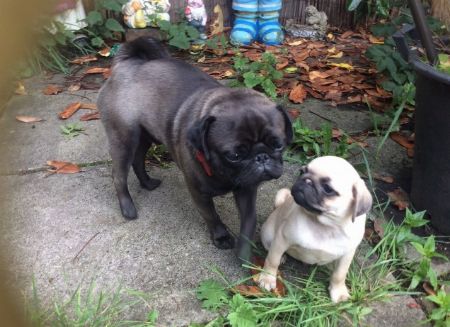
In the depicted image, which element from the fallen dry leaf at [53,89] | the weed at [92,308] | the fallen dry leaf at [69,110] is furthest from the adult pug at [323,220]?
the fallen dry leaf at [53,89]

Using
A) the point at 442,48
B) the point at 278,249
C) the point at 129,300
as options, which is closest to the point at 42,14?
the point at 278,249

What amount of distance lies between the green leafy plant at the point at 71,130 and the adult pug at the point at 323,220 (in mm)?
2030

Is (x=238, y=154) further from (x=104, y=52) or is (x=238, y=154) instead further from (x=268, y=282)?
(x=104, y=52)

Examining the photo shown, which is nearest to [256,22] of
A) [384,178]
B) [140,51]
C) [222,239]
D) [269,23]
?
[269,23]

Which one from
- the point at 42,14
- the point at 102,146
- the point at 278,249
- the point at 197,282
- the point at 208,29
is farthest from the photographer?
the point at 208,29

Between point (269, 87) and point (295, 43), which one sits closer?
point (269, 87)

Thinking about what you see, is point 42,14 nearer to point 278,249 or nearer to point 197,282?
point 278,249

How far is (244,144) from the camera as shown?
214 cm

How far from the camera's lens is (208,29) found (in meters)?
5.56

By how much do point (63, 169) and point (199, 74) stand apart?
128 centimetres

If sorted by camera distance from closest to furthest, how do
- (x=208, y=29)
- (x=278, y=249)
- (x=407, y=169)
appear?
(x=278, y=249)
(x=407, y=169)
(x=208, y=29)

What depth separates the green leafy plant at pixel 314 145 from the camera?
10.7ft

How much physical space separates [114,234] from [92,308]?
0.61 m

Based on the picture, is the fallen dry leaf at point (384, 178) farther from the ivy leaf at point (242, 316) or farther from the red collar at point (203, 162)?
the ivy leaf at point (242, 316)
